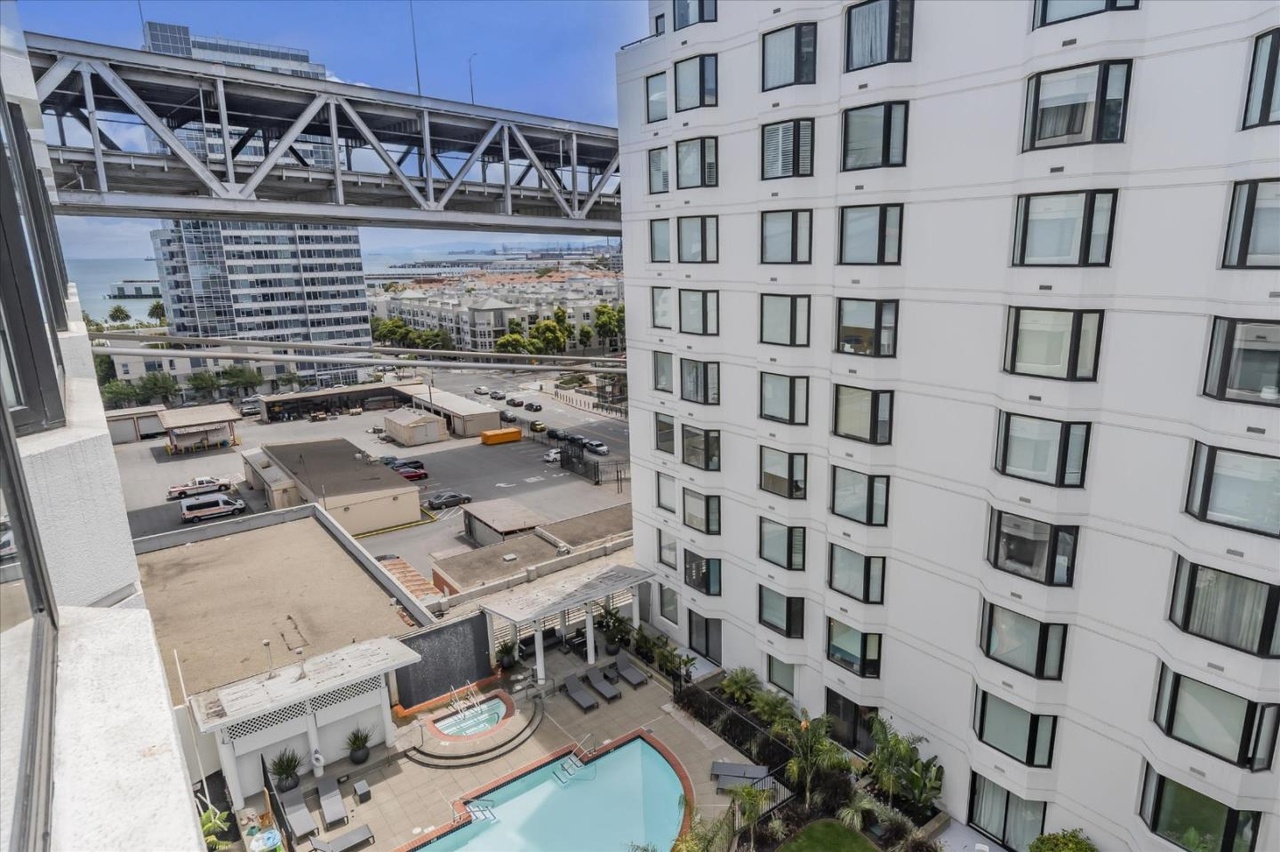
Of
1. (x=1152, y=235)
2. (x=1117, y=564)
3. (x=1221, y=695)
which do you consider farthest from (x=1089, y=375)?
(x=1221, y=695)

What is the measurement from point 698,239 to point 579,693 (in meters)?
15.6

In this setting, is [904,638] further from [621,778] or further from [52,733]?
[52,733]

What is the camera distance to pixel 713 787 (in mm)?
20266

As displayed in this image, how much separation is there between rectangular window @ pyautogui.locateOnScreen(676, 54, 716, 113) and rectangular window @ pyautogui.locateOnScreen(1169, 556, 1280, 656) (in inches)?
655

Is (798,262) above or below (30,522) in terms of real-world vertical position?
above

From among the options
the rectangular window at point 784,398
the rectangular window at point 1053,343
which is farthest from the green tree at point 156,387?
the rectangular window at point 1053,343

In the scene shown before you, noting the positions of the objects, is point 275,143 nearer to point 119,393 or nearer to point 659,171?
point 659,171

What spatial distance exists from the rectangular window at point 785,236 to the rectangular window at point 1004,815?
560 inches

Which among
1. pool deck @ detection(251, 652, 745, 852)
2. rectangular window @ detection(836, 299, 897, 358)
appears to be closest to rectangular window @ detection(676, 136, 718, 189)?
rectangular window @ detection(836, 299, 897, 358)

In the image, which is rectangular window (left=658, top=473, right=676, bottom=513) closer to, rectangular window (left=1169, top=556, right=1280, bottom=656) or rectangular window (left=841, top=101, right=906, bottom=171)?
rectangular window (left=841, top=101, right=906, bottom=171)

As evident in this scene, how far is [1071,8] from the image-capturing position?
43.3 feet

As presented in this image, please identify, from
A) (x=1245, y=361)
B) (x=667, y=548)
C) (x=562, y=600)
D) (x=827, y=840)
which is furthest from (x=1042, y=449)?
(x=562, y=600)

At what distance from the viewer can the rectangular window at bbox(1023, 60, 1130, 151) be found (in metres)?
12.9

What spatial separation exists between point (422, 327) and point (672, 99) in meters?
125
